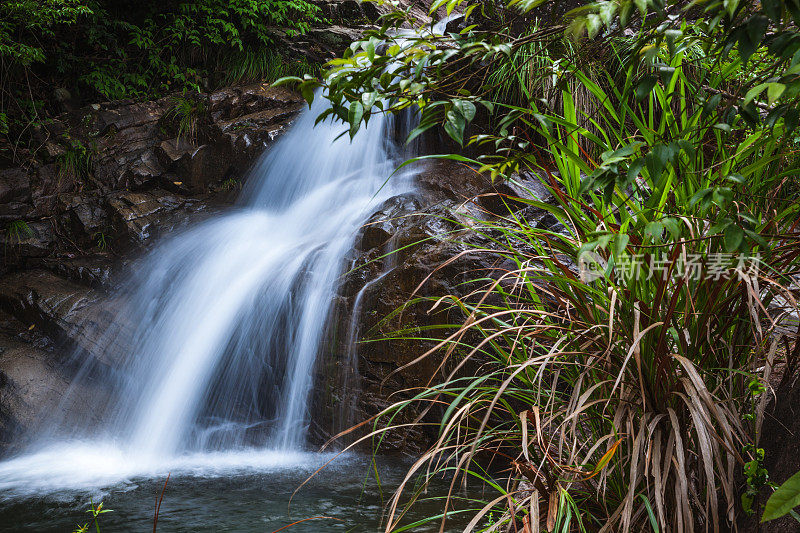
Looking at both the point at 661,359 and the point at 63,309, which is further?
the point at 63,309

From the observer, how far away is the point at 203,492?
313 cm

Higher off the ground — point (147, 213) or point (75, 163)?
point (75, 163)

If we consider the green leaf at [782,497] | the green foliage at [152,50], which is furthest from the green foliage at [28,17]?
the green leaf at [782,497]

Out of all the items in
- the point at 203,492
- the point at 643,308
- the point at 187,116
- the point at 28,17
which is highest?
→ the point at 28,17

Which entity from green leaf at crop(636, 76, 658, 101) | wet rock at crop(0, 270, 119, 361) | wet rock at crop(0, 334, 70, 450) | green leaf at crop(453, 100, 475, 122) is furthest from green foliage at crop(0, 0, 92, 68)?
green leaf at crop(636, 76, 658, 101)

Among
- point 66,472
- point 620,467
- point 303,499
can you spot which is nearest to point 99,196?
point 66,472

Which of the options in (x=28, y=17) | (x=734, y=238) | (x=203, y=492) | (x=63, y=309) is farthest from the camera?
(x=28, y=17)

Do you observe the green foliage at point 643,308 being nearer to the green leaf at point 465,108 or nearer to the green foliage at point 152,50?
the green leaf at point 465,108

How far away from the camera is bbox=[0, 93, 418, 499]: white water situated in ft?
12.8

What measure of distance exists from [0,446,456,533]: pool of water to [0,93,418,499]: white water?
0.03 m

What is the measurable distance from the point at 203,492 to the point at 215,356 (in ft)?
4.81

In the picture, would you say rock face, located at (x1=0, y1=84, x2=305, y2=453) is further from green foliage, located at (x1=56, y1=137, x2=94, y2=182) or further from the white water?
the white water

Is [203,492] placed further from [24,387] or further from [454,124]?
[454,124]

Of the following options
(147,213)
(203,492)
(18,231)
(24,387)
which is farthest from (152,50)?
(203,492)
